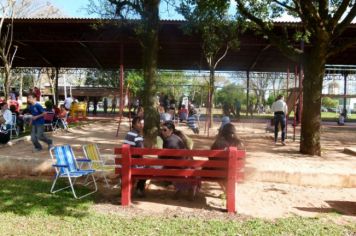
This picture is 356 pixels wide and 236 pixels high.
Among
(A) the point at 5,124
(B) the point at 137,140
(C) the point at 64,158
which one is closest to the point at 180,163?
(B) the point at 137,140

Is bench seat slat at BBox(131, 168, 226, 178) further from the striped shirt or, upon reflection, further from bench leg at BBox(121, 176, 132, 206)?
the striped shirt

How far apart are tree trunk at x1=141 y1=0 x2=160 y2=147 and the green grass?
4381mm

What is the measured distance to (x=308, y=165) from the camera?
925 cm

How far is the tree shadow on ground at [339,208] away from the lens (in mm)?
6353

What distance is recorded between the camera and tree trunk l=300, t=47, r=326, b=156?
10773 mm

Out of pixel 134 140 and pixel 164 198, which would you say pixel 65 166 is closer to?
pixel 134 140

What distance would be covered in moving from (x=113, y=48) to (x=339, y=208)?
1808cm

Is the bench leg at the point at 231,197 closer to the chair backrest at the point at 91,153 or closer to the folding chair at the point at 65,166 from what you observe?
the folding chair at the point at 65,166

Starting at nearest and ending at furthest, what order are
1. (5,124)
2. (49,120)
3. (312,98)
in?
1. (312,98)
2. (5,124)
3. (49,120)

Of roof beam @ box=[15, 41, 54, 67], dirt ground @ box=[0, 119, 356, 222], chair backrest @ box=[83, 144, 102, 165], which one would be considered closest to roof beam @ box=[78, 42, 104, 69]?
roof beam @ box=[15, 41, 54, 67]

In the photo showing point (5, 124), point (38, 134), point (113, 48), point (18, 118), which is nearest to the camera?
point (38, 134)

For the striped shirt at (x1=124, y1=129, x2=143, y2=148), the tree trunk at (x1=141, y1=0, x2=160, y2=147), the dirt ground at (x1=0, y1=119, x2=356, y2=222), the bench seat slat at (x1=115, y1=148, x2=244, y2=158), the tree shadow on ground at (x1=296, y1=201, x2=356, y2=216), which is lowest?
the tree shadow on ground at (x1=296, y1=201, x2=356, y2=216)

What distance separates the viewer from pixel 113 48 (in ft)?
75.5

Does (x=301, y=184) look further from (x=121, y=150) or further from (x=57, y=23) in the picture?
(x=57, y=23)
